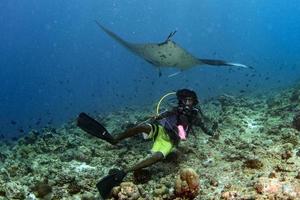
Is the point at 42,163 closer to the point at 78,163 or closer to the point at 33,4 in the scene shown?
the point at 78,163

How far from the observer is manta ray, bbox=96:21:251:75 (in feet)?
26.3

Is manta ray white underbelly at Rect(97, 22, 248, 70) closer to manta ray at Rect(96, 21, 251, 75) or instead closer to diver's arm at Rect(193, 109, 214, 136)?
manta ray at Rect(96, 21, 251, 75)

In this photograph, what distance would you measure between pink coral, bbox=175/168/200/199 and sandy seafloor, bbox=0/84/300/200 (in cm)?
10

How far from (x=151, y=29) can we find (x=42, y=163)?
146m

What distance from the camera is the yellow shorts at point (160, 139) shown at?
19.7ft

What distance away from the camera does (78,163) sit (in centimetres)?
689

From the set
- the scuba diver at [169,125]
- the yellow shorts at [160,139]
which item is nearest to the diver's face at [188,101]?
the scuba diver at [169,125]

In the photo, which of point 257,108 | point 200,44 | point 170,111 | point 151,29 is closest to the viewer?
point 170,111

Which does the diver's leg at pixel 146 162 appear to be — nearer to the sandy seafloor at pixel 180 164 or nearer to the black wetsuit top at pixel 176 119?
the sandy seafloor at pixel 180 164

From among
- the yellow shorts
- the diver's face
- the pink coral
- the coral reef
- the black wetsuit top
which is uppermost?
the diver's face

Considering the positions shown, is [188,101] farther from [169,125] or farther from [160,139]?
[160,139]

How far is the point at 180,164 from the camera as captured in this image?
248 inches

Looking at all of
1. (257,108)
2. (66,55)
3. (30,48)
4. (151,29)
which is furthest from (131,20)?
(257,108)

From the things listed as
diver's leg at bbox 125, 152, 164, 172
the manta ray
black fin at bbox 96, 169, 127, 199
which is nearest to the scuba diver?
diver's leg at bbox 125, 152, 164, 172
